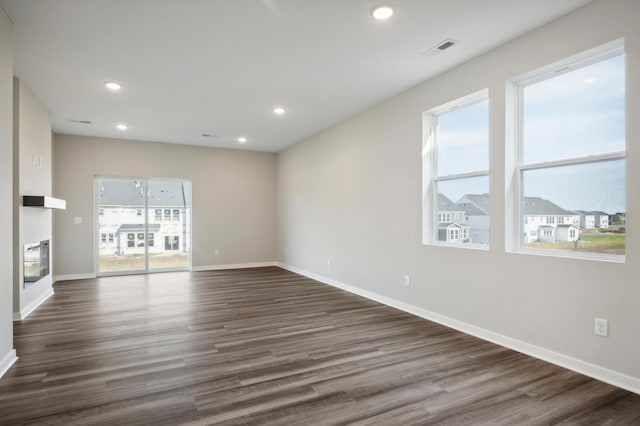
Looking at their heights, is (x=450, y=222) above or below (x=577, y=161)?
below

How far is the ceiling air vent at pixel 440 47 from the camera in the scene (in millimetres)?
3172

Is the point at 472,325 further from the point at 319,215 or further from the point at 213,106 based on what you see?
the point at 213,106

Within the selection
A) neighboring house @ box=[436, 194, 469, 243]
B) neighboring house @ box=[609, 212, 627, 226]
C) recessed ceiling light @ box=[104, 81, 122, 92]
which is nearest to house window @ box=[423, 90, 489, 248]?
neighboring house @ box=[436, 194, 469, 243]

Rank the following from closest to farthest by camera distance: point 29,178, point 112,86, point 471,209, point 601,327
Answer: point 601,327
point 471,209
point 112,86
point 29,178

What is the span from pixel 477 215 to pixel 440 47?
169 cm

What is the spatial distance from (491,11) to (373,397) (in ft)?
9.70

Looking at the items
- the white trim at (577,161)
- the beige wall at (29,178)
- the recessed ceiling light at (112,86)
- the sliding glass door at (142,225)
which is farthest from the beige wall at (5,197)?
the sliding glass door at (142,225)

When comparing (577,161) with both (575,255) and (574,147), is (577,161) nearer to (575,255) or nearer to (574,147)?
(574,147)

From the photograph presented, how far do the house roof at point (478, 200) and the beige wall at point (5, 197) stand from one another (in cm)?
412

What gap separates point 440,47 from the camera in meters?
3.27

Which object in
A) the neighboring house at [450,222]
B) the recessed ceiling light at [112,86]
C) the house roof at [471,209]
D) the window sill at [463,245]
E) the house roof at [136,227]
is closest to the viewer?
the window sill at [463,245]

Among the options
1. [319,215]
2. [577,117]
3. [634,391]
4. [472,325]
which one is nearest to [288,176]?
[319,215]

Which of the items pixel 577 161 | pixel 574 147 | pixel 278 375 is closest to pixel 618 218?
pixel 577 161

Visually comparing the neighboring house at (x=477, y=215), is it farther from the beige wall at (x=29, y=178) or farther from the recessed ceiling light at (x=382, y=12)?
the beige wall at (x=29, y=178)
